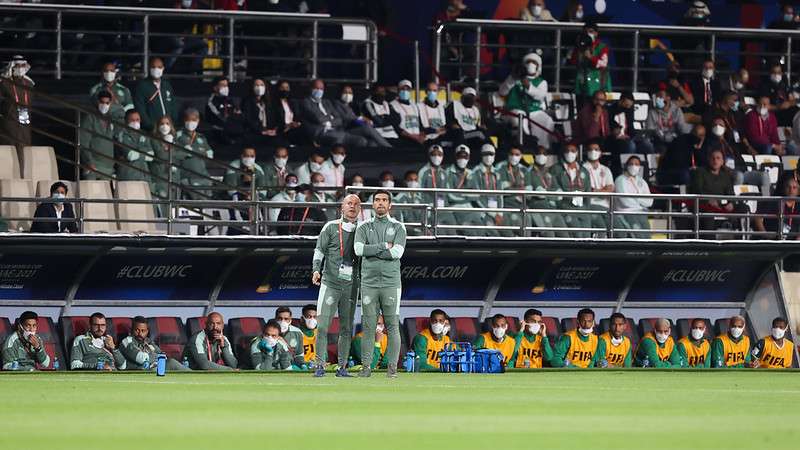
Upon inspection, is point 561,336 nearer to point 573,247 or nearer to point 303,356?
point 573,247

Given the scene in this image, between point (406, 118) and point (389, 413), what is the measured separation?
1569 centimetres

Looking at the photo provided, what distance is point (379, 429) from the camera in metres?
12.0

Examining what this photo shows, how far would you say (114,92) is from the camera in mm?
26328

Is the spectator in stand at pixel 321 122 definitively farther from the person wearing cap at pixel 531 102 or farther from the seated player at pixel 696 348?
the seated player at pixel 696 348

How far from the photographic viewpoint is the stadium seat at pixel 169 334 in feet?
78.8

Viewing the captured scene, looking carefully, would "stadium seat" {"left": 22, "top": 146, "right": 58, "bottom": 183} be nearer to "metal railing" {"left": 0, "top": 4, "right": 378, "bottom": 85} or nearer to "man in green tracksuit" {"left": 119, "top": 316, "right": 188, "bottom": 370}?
"metal railing" {"left": 0, "top": 4, "right": 378, "bottom": 85}

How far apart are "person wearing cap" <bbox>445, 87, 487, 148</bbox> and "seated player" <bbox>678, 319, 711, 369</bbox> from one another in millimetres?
4541

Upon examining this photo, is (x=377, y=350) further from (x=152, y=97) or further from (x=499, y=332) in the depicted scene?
(x=152, y=97)

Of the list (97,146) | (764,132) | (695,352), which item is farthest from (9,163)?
(764,132)

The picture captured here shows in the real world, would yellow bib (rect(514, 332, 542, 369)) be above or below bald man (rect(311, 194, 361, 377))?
below

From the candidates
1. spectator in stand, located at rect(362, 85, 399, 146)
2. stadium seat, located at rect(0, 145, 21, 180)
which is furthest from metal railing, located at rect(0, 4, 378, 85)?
stadium seat, located at rect(0, 145, 21, 180)

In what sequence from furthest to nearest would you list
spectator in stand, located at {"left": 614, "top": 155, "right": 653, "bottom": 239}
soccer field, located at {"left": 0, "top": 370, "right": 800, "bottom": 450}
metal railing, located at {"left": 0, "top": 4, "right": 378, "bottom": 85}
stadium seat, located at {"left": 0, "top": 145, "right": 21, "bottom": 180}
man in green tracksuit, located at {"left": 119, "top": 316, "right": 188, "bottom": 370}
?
1. spectator in stand, located at {"left": 614, "top": 155, "right": 653, "bottom": 239}
2. metal railing, located at {"left": 0, "top": 4, "right": 378, "bottom": 85}
3. stadium seat, located at {"left": 0, "top": 145, "right": 21, "bottom": 180}
4. man in green tracksuit, located at {"left": 119, "top": 316, "right": 188, "bottom": 370}
5. soccer field, located at {"left": 0, "top": 370, "right": 800, "bottom": 450}

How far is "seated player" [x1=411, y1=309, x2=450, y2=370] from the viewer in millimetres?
24500

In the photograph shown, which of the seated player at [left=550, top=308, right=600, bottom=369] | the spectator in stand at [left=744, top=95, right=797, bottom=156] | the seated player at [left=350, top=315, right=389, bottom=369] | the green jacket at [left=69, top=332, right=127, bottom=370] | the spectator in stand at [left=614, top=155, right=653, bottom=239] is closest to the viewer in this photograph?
the green jacket at [left=69, top=332, right=127, bottom=370]
